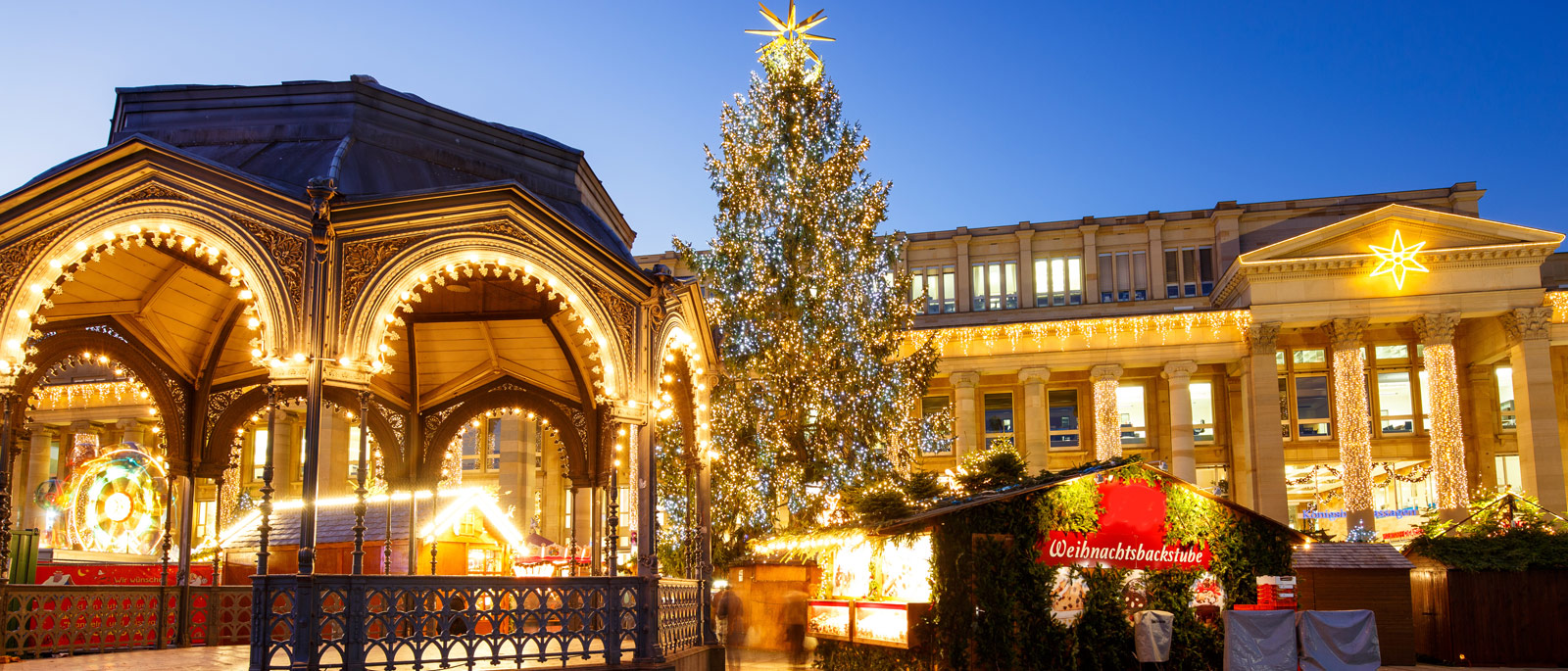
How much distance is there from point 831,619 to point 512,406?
6072 mm

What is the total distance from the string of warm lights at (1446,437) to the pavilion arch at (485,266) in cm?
3922

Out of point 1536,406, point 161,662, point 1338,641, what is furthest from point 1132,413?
point 161,662

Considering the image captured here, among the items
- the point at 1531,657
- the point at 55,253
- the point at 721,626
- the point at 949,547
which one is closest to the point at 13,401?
the point at 55,253

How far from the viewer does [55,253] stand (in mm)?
12062

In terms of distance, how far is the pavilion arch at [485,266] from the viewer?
12234 millimetres

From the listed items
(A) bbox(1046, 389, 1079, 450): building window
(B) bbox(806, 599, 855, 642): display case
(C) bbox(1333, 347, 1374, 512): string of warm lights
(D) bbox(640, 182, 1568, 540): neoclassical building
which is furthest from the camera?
(A) bbox(1046, 389, 1079, 450): building window

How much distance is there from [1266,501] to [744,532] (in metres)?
25.2

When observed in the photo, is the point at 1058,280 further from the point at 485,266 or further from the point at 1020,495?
the point at 485,266

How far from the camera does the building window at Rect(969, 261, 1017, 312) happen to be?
5956 centimetres

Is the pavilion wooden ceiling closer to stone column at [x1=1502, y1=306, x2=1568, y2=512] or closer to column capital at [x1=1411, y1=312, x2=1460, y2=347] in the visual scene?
column capital at [x1=1411, y1=312, x2=1460, y2=347]

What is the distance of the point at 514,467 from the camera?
5125 centimetres

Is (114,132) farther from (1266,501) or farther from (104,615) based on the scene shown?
(1266,501)

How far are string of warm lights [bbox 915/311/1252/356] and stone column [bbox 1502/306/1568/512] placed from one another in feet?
31.2

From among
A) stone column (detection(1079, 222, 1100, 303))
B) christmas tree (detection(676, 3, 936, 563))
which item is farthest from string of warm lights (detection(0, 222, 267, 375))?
stone column (detection(1079, 222, 1100, 303))
